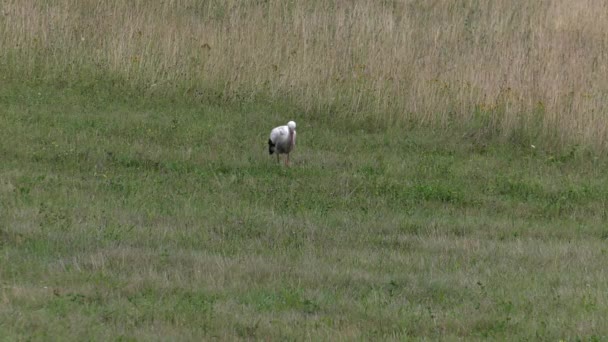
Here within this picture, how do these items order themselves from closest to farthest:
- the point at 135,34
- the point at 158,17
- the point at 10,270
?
the point at 10,270
the point at 135,34
the point at 158,17

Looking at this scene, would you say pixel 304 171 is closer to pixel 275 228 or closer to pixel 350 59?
pixel 275 228

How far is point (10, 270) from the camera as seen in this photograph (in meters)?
7.70

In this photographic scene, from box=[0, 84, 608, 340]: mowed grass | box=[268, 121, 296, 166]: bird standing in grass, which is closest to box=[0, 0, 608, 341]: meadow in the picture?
box=[0, 84, 608, 340]: mowed grass

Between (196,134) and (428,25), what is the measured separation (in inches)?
260

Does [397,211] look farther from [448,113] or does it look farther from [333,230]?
[448,113]

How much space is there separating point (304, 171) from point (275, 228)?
107 inches

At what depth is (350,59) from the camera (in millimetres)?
16312

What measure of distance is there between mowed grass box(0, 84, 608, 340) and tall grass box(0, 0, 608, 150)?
1.54 ft

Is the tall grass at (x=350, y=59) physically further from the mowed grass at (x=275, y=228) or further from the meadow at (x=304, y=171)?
the mowed grass at (x=275, y=228)

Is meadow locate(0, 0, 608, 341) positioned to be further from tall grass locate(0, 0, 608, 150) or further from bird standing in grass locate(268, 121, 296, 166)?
bird standing in grass locate(268, 121, 296, 166)

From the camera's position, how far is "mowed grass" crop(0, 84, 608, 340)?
697 cm

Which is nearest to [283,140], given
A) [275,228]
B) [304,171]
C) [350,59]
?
[304,171]

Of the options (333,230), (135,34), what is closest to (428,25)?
(135,34)

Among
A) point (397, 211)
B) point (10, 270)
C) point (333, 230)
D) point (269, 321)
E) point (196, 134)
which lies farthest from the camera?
point (196, 134)
